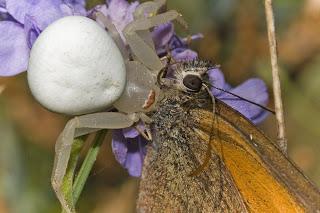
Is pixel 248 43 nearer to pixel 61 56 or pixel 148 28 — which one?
pixel 148 28

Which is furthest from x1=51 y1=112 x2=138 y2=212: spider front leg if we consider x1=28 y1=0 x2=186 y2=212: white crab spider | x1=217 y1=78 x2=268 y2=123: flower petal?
x1=217 y1=78 x2=268 y2=123: flower petal

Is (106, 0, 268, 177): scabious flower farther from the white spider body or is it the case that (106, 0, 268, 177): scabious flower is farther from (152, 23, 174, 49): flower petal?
the white spider body

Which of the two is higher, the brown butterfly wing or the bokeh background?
the brown butterfly wing

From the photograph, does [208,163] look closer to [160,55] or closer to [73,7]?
[160,55]

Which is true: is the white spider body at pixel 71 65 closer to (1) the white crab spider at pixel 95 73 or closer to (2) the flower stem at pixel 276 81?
(1) the white crab spider at pixel 95 73

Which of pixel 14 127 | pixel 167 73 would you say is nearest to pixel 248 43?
pixel 14 127

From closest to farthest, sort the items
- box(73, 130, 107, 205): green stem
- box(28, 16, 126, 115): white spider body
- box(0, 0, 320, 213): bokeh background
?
1. box(28, 16, 126, 115): white spider body
2. box(73, 130, 107, 205): green stem
3. box(0, 0, 320, 213): bokeh background

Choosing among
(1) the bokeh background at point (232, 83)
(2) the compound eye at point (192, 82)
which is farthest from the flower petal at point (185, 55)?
(1) the bokeh background at point (232, 83)

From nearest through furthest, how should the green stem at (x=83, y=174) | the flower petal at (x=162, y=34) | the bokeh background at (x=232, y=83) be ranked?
1. the green stem at (x=83, y=174)
2. the flower petal at (x=162, y=34)
3. the bokeh background at (x=232, y=83)
